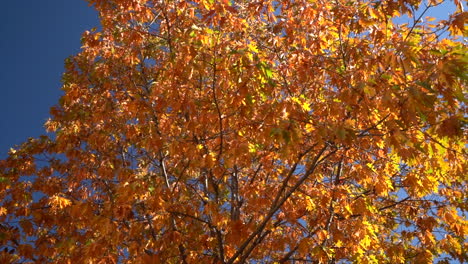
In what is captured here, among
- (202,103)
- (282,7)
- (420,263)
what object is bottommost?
(420,263)

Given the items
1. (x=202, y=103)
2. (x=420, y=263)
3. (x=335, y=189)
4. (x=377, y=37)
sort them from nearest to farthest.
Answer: (x=377, y=37)
(x=202, y=103)
(x=335, y=189)
(x=420, y=263)

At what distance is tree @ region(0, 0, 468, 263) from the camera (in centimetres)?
445

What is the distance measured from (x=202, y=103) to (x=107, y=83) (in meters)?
2.60

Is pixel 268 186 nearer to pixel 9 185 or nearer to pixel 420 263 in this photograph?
pixel 420 263

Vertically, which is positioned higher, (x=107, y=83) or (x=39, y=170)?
(x=107, y=83)

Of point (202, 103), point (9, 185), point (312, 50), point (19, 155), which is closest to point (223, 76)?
point (202, 103)

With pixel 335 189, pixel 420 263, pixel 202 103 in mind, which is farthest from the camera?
pixel 420 263

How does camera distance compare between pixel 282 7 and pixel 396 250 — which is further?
pixel 396 250

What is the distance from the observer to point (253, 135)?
5508 mm

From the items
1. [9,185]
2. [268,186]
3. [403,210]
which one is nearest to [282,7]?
[268,186]

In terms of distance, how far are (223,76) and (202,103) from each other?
556 millimetres

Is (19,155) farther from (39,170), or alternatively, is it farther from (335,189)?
(335,189)

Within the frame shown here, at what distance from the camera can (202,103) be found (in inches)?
222

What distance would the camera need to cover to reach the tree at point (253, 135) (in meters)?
4.45
